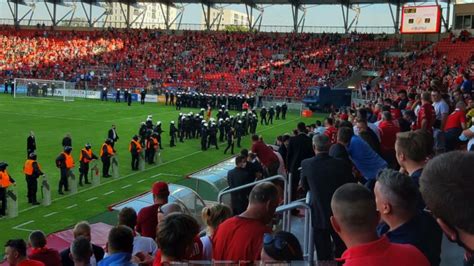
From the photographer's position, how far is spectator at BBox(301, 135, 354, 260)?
4730mm

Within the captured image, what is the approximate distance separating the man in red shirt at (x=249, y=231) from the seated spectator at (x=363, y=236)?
3.88 ft

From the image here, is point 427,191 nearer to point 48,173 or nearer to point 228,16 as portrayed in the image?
point 48,173

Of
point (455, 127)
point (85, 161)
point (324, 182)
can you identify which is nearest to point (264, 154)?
point (455, 127)

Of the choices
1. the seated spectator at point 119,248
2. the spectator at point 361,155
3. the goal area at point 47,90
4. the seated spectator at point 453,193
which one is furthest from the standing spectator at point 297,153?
the goal area at point 47,90

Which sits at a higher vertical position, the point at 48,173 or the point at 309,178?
the point at 309,178

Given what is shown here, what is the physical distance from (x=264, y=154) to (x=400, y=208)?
721cm

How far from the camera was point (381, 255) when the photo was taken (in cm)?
244

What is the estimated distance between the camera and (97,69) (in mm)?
51719

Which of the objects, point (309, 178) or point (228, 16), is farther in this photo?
point (228, 16)

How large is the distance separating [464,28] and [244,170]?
41.3 meters

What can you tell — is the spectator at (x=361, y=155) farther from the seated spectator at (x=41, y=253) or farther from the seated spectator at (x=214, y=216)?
the seated spectator at (x=41, y=253)

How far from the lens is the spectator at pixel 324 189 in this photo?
4.73 meters

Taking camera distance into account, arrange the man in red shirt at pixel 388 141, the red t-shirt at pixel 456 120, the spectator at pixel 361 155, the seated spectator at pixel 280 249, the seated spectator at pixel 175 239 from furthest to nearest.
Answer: the red t-shirt at pixel 456 120 < the man in red shirt at pixel 388 141 < the spectator at pixel 361 155 < the seated spectator at pixel 175 239 < the seated spectator at pixel 280 249

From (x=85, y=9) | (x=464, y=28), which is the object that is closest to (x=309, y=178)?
(x=464, y=28)
